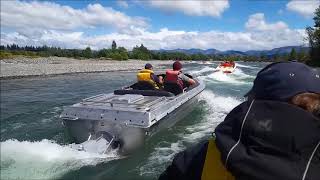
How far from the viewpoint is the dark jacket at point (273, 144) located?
1299 millimetres

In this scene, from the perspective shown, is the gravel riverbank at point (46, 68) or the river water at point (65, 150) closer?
the river water at point (65, 150)

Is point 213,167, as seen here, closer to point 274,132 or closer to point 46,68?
point 274,132

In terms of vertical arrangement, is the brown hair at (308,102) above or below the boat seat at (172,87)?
above

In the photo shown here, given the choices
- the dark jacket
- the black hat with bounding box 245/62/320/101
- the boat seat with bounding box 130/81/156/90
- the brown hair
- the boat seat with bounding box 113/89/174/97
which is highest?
the black hat with bounding box 245/62/320/101

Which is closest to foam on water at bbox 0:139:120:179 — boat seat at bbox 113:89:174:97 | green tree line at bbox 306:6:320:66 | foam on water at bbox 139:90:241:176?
foam on water at bbox 139:90:241:176

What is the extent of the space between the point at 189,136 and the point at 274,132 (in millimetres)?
9149

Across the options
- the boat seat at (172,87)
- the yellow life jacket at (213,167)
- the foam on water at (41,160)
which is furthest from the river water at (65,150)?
the yellow life jacket at (213,167)

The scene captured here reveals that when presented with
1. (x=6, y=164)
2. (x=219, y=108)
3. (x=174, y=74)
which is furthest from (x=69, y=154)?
(x=219, y=108)

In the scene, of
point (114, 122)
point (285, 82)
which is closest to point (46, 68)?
point (114, 122)

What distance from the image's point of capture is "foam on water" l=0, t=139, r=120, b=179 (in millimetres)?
6941

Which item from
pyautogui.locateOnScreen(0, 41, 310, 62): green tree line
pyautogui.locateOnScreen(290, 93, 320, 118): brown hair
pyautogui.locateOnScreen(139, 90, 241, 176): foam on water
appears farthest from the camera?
pyautogui.locateOnScreen(0, 41, 310, 62): green tree line

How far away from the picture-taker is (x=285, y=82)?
1.44 meters

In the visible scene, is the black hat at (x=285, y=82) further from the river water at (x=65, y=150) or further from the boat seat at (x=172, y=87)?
the boat seat at (x=172, y=87)

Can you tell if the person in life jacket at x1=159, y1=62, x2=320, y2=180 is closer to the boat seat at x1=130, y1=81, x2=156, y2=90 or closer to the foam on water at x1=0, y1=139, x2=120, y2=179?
the foam on water at x1=0, y1=139, x2=120, y2=179
